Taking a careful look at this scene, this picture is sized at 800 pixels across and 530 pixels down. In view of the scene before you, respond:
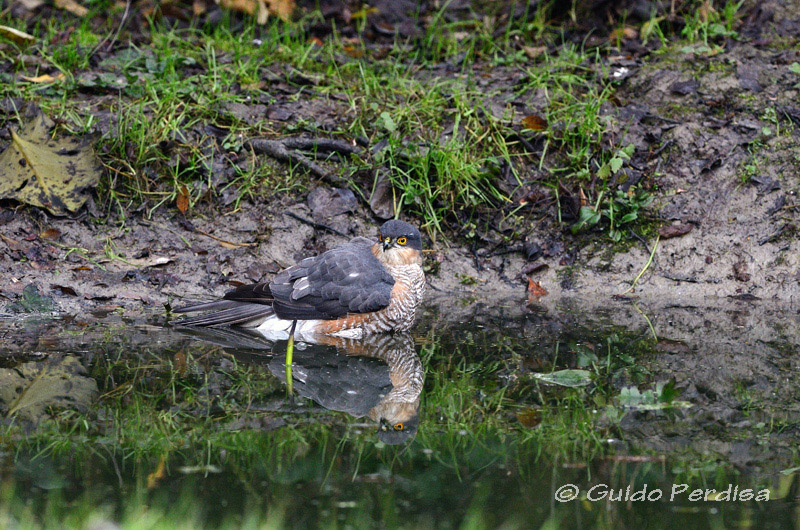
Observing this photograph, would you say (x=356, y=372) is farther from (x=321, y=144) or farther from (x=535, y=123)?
(x=535, y=123)

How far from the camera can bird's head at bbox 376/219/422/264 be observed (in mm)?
4895

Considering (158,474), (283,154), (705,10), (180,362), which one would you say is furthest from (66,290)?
(705,10)

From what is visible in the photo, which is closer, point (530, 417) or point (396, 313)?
point (530, 417)

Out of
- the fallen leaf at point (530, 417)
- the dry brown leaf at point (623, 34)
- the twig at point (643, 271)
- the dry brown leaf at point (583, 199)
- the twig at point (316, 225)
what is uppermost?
the dry brown leaf at point (623, 34)

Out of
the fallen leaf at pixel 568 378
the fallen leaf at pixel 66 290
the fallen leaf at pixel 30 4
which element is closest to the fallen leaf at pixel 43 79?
the fallen leaf at pixel 30 4

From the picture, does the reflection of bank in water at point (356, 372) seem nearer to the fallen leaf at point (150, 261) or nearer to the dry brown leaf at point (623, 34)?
the fallen leaf at point (150, 261)

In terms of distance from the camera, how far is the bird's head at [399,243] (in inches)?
193

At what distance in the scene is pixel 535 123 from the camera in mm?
6379

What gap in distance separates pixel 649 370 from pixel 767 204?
2818 millimetres

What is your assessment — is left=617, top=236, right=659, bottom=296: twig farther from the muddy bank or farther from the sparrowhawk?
the sparrowhawk

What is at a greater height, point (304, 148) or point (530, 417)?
point (530, 417)

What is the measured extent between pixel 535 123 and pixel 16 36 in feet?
15.6

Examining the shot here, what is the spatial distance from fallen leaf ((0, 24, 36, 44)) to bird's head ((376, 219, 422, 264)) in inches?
165

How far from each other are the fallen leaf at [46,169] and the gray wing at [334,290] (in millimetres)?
2001
